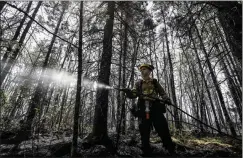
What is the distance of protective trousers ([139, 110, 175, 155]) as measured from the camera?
12.4 feet

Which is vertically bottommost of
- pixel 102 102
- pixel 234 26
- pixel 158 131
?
pixel 158 131

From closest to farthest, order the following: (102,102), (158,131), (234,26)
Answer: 1. (234,26)
2. (158,131)
3. (102,102)

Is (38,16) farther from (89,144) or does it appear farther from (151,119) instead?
(151,119)

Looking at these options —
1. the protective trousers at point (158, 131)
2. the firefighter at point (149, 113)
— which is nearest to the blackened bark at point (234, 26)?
the firefighter at point (149, 113)

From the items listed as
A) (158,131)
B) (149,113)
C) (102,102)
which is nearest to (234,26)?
(149,113)

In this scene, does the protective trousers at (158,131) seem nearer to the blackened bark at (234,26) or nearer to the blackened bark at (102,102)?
the blackened bark at (102,102)

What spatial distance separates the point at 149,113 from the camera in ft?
12.9

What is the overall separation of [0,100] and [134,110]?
3941 millimetres

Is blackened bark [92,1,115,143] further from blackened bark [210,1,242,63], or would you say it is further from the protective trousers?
blackened bark [210,1,242,63]

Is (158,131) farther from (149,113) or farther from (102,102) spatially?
(102,102)

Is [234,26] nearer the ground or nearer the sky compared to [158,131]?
nearer the sky

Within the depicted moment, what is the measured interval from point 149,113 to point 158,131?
453mm

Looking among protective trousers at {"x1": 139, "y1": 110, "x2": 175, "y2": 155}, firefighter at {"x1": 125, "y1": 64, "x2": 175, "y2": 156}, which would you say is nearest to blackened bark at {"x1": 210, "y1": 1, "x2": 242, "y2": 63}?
firefighter at {"x1": 125, "y1": 64, "x2": 175, "y2": 156}

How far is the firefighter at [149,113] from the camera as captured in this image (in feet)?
12.5
